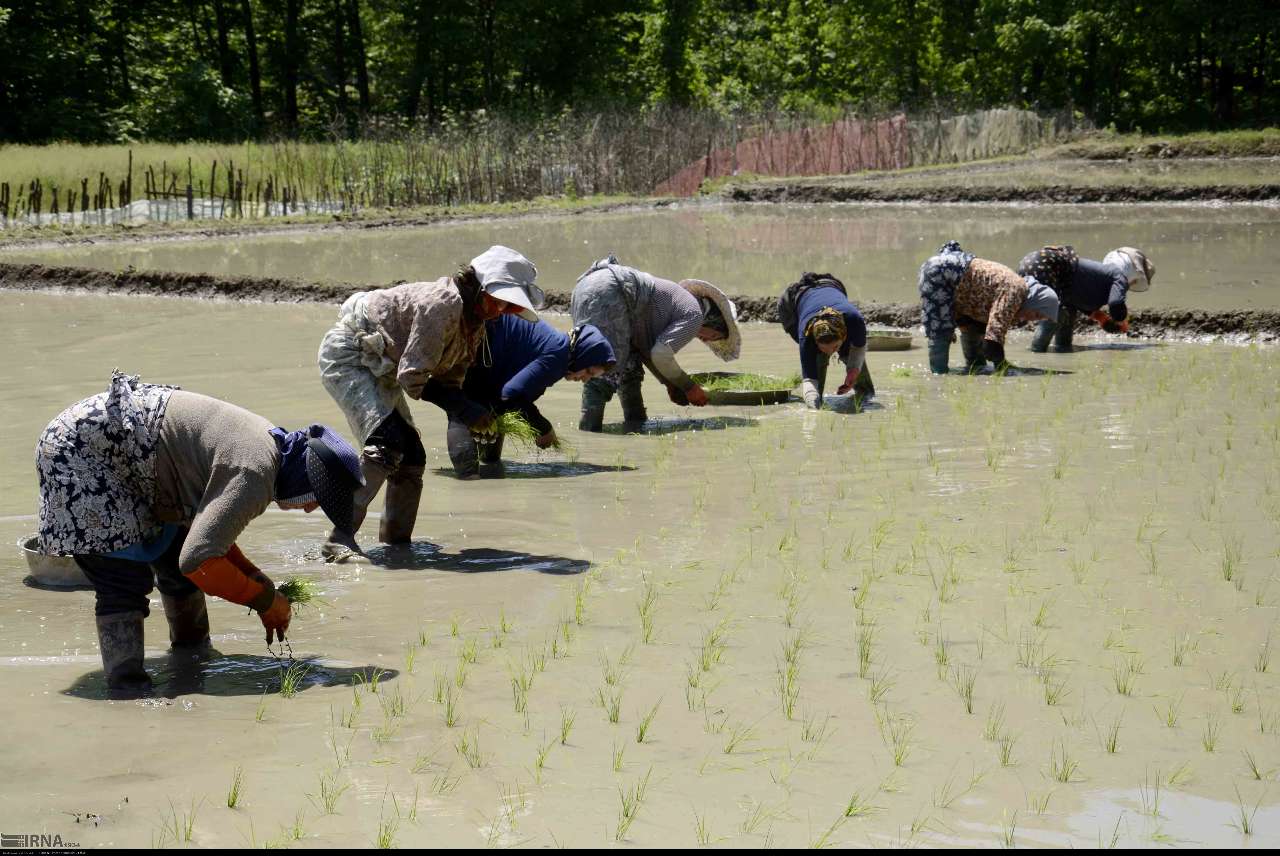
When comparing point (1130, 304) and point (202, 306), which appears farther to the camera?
point (202, 306)

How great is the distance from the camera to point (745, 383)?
10.5m

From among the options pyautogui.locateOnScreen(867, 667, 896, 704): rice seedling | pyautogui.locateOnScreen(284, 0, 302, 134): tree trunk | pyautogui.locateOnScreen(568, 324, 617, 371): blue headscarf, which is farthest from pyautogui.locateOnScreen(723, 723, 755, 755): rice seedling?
pyautogui.locateOnScreen(284, 0, 302, 134): tree trunk

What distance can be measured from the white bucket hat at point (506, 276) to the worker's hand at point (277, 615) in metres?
2.32

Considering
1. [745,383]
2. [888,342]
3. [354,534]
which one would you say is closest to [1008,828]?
[354,534]

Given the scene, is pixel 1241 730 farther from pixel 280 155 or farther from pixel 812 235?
pixel 280 155

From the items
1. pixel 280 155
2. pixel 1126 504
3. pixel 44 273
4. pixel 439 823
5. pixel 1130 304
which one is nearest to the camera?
pixel 439 823

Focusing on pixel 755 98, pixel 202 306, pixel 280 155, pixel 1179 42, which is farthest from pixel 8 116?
pixel 1179 42

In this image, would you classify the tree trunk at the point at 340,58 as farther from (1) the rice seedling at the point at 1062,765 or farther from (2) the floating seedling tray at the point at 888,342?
(1) the rice seedling at the point at 1062,765

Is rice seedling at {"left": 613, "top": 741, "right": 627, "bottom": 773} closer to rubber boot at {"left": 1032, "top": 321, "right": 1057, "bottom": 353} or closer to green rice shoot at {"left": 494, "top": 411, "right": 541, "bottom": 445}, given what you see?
green rice shoot at {"left": 494, "top": 411, "right": 541, "bottom": 445}

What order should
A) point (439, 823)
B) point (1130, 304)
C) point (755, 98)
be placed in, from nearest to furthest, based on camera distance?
point (439, 823) → point (1130, 304) → point (755, 98)

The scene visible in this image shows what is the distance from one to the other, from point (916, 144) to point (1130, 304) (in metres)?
20.0

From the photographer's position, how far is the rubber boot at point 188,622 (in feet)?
16.7

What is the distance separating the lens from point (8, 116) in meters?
38.5

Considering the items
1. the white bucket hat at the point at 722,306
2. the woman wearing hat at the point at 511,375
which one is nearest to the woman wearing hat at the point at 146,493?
the woman wearing hat at the point at 511,375
